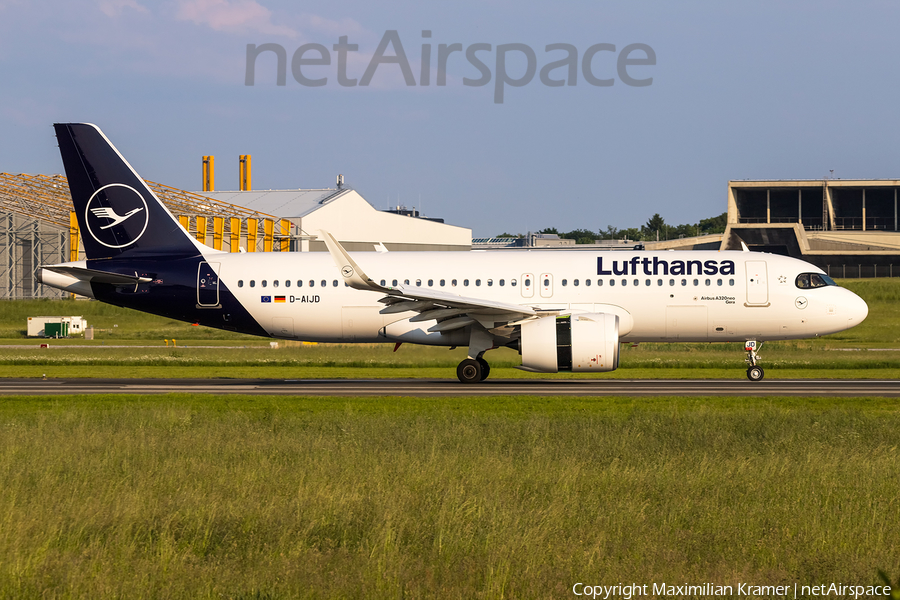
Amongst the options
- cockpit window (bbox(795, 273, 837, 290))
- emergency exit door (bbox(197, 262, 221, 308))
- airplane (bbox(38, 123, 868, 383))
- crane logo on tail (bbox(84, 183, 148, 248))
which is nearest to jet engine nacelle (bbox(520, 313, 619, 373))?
airplane (bbox(38, 123, 868, 383))

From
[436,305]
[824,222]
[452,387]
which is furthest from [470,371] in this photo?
[824,222]

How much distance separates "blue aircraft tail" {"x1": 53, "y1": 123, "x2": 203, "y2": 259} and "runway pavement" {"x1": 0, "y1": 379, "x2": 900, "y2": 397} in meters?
4.48

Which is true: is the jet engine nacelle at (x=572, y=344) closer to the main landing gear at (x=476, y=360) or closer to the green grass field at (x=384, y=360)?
the main landing gear at (x=476, y=360)

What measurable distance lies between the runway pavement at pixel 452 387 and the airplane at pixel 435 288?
1289 mm

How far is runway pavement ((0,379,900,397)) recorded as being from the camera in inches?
961

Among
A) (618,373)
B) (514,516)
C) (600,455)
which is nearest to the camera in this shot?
(514,516)

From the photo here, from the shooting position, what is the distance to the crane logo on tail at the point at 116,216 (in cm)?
2994

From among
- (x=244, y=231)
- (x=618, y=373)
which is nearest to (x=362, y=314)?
(x=618, y=373)

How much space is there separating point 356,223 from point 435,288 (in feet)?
189

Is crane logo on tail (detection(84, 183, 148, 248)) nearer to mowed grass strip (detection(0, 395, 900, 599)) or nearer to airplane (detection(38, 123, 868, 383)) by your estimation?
airplane (detection(38, 123, 868, 383))

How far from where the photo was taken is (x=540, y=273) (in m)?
28.1

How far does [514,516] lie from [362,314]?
1905 centimetres

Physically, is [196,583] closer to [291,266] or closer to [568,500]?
[568,500]

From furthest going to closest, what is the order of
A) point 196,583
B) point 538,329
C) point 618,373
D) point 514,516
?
point 618,373 < point 538,329 < point 514,516 < point 196,583
